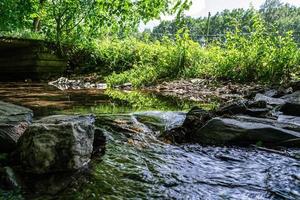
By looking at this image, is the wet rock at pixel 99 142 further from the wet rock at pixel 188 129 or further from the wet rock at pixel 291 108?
the wet rock at pixel 291 108

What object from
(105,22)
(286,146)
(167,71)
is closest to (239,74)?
(167,71)

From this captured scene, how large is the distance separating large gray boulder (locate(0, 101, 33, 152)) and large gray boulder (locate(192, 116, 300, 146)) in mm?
1810

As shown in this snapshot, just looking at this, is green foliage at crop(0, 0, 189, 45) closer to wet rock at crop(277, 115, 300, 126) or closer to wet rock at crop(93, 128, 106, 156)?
wet rock at crop(277, 115, 300, 126)

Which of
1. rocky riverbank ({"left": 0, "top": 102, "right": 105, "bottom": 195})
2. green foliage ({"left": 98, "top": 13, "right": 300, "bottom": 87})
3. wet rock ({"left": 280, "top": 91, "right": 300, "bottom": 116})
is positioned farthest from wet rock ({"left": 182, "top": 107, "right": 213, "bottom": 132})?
green foliage ({"left": 98, "top": 13, "right": 300, "bottom": 87})

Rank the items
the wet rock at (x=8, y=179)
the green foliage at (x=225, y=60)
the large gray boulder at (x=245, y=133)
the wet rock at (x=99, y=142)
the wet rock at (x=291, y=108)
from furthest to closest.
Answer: the green foliage at (x=225, y=60)
the wet rock at (x=291, y=108)
the large gray boulder at (x=245, y=133)
the wet rock at (x=99, y=142)
the wet rock at (x=8, y=179)

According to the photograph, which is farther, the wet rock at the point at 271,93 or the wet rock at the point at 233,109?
the wet rock at the point at 271,93

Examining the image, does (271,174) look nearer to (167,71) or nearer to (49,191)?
(49,191)

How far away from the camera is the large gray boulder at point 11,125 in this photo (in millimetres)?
2938

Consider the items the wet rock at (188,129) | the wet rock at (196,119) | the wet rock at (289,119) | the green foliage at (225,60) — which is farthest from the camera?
the green foliage at (225,60)

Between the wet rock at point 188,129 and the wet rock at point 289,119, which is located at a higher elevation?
the wet rock at point 289,119

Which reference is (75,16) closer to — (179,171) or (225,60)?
(225,60)

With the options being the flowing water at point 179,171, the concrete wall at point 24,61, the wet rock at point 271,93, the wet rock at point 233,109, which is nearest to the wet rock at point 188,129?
the flowing water at point 179,171

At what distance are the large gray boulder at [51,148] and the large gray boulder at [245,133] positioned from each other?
5.17ft

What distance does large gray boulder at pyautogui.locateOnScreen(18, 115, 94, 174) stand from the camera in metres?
2.62
